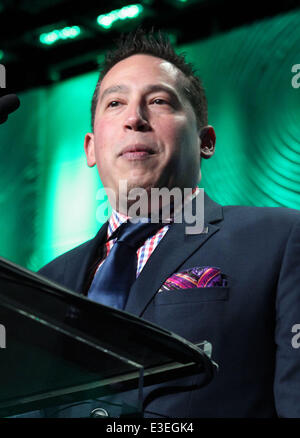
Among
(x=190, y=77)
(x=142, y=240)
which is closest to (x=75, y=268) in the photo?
(x=142, y=240)

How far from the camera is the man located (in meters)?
0.93

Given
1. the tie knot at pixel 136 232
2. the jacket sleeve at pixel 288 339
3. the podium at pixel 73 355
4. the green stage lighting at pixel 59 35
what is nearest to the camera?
the podium at pixel 73 355

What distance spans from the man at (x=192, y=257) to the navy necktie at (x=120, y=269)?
0.01 metres

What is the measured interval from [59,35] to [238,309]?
2.24m

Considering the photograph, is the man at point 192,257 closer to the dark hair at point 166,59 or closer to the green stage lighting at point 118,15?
the dark hair at point 166,59

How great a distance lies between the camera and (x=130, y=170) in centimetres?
122

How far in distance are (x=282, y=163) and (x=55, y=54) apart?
55.2 inches

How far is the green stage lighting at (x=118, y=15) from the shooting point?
264cm

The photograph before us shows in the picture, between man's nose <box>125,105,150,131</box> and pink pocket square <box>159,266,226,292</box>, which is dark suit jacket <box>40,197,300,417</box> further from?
man's nose <box>125,105,150,131</box>

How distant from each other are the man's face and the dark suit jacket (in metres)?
0.14
